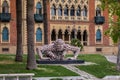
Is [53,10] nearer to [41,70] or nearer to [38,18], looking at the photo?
[38,18]

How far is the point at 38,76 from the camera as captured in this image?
2692cm

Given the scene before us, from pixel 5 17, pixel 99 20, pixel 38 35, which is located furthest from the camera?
pixel 99 20

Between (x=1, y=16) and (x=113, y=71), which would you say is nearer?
(x=113, y=71)

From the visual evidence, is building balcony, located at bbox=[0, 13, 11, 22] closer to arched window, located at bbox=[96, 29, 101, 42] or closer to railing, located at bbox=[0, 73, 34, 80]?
arched window, located at bbox=[96, 29, 101, 42]

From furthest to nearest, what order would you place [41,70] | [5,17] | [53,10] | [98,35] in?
[98,35], [53,10], [5,17], [41,70]

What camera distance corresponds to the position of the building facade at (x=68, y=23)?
60.2m

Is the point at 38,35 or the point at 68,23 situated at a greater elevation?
the point at 68,23

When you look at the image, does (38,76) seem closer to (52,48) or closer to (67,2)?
(52,48)

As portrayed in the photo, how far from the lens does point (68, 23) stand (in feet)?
203

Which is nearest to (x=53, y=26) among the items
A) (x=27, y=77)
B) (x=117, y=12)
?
(x=117, y=12)

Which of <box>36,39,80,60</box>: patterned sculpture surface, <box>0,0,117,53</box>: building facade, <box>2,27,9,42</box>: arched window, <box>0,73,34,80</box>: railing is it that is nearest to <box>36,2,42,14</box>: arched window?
<box>0,0,117,53</box>: building facade

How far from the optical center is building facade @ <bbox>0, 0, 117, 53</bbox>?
197 ft

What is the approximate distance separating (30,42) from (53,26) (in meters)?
31.8

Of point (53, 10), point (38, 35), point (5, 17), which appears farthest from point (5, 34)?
point (53, 10)
